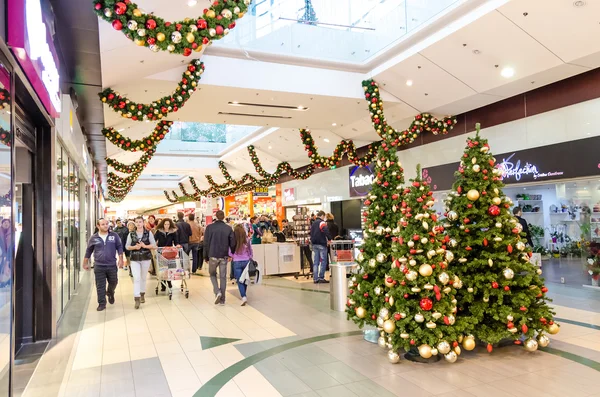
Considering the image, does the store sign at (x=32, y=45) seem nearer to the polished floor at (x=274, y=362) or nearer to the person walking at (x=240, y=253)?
the polished floor at (x=274, y=362)

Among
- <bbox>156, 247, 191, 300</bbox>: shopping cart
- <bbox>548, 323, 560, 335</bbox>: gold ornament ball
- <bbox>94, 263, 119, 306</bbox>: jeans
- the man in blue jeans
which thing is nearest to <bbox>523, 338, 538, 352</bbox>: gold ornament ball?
<bbox>548, 323, 560, 335</bbox>: gold ornament ball

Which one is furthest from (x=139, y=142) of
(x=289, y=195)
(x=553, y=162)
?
(x=289, y=195)

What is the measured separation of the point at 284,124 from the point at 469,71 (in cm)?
523

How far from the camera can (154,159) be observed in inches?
785

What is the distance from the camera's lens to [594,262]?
8.06 m

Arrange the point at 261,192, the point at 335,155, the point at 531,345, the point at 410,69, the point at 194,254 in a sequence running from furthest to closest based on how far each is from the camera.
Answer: the point at 261,192 < the point at 335,155 < the point at 194,254 < the point at 410,69 < the point at 531,345

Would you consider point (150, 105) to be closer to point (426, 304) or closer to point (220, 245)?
point (220, 245)

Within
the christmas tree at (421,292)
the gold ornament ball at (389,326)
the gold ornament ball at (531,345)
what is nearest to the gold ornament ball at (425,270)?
the christmas tree at (421,292)

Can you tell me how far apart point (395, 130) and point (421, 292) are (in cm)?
682

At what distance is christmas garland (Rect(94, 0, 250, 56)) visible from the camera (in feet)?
12.1

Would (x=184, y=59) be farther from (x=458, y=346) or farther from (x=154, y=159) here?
(x=154, y=159)

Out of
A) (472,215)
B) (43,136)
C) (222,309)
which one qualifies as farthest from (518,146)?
(43,136)

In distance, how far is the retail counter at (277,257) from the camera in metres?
11.0

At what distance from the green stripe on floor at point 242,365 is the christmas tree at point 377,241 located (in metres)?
0.44
